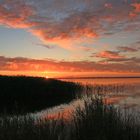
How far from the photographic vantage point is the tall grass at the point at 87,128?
10328 millimetres

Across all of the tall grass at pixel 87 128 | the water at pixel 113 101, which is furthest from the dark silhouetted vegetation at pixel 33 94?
the tall grass at pixel 87 128

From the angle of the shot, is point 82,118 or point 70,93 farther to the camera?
point 70,93

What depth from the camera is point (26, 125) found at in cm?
1076

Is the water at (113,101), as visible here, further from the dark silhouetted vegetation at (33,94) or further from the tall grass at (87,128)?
the dark silhouetted vegetation at (33,94)

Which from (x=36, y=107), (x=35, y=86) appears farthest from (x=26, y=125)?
(x=35, y=86)

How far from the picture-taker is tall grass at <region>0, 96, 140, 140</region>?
33.9ft

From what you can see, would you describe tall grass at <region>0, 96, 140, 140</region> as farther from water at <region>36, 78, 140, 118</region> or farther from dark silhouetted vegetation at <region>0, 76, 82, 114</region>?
dark silhouetted vegetation at <region>0, 76, 82, 114</region>

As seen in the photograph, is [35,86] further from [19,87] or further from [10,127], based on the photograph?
[10,127]

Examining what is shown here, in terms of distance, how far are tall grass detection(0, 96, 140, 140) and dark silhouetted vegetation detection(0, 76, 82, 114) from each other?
740 inches

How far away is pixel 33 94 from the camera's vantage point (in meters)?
39.2

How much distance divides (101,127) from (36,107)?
2169cm

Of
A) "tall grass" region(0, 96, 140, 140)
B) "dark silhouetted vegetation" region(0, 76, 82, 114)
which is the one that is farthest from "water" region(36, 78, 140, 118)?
"dark silhouetted vegetation" region(0, 76, 82, 114)

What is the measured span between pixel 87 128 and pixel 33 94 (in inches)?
1122

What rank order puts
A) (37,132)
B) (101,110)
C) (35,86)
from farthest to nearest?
1. (35,86)
2. (101,110)
3. (37,132)
